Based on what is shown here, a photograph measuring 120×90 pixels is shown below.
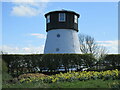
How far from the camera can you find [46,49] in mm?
25438

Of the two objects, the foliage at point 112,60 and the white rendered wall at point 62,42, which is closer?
the foliage at point 112,60

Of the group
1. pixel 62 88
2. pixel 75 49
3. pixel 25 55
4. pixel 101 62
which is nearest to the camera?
pixel 62 88

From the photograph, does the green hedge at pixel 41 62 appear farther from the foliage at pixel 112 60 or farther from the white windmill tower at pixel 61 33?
the white windmill tower at pixel 61 33

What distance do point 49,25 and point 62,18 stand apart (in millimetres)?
1969

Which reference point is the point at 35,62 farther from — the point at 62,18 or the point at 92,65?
the point at 62,18

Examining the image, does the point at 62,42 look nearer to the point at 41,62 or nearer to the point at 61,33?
the point at 61,33

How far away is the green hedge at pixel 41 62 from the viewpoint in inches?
622

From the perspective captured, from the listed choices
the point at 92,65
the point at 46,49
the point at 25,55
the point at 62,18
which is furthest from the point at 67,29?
the point at 25,55

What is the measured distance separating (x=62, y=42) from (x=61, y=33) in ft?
3.92

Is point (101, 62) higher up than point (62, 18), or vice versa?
point (62, 18)

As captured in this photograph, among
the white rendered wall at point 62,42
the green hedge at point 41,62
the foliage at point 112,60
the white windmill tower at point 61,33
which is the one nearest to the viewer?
the green hedge at point 41,62

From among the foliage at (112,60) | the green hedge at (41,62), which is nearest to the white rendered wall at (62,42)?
the green hedge at (41,62)

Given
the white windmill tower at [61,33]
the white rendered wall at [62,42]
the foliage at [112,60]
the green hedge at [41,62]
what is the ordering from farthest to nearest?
the white windmill tower at [61,33], the white rendered wall at [62,42], the foliage at [112,60], the green hedge at [41,62]

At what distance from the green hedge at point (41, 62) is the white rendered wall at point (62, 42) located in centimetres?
764
